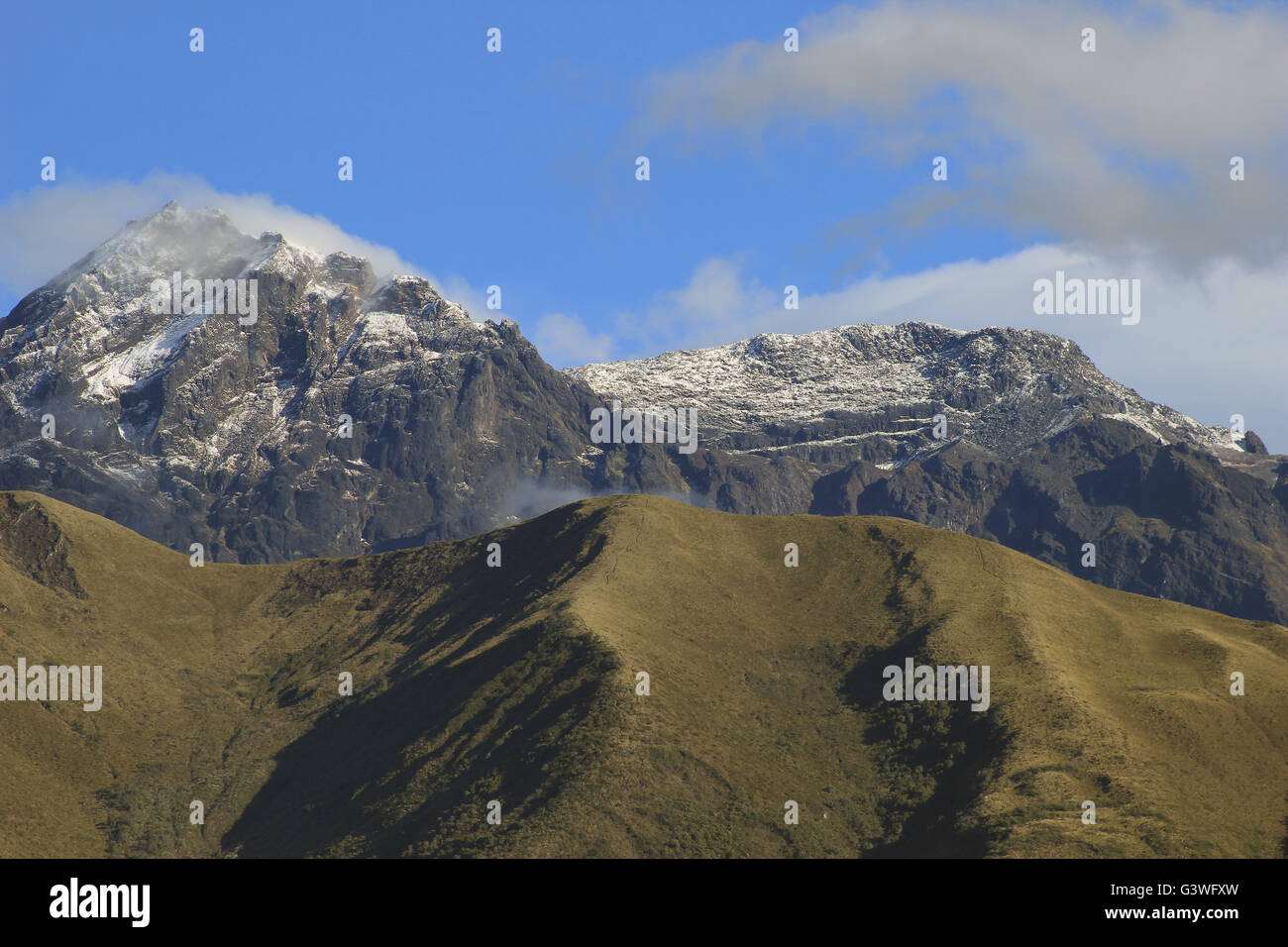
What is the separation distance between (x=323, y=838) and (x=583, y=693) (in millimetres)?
32219

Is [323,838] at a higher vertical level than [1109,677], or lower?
lower

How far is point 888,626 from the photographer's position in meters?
193
